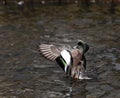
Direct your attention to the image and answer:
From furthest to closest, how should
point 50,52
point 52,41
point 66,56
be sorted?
1. point 52,41
2. point 50,52
3. point 66,56

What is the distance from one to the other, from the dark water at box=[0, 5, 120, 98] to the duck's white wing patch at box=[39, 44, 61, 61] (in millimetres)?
563

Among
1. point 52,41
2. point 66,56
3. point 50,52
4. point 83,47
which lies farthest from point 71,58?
point 52,41

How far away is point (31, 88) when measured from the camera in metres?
10.6

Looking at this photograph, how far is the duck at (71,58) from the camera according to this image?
36.5ft

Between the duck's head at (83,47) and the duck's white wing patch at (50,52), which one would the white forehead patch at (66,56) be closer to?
the duck's white wing patch at (50,52)

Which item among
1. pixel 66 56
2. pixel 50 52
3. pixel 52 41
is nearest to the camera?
pixel 66 56

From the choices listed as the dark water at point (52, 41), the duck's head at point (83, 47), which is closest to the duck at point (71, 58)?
the duck's head at point (83, 47)

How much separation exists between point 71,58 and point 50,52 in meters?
0.59

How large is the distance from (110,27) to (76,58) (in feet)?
17.0

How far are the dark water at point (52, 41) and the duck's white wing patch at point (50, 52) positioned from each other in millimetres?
563

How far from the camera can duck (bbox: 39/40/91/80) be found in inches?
438

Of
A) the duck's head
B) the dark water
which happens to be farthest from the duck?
the dark water

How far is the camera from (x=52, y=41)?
14586 mm

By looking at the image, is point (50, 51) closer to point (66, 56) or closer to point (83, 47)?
point (66, 56)
